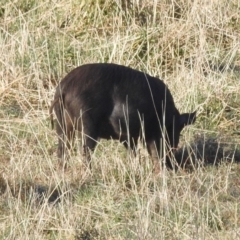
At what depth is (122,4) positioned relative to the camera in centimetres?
991

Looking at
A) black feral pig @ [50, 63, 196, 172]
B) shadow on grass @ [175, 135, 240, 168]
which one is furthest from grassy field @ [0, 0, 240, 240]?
black feral pig @ [50, 63, 196, 172]

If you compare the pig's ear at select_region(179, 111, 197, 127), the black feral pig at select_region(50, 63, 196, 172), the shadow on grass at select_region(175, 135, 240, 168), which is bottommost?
the shadow on grass at select_region(175, 135, 240, 168)

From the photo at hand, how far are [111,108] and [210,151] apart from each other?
1.26 metres

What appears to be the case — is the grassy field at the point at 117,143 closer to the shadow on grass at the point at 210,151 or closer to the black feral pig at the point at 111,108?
the shadow on grass at the point at 210,151

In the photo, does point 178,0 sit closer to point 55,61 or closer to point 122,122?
point 55,61

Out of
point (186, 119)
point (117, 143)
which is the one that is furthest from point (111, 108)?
point (186, 119)

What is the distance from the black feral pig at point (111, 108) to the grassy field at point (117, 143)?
188 mm

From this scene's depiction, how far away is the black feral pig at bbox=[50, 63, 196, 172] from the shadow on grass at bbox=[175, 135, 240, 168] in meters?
0.23

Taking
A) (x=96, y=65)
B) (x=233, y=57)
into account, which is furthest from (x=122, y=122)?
(x=233, y=57)

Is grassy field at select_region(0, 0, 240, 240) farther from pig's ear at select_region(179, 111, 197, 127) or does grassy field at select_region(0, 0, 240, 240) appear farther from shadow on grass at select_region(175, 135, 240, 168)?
pig's ear at select_region(179, 111, 197, 127)

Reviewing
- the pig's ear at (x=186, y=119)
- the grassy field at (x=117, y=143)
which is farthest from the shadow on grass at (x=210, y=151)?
the pig's ear at (x=186, y=119)

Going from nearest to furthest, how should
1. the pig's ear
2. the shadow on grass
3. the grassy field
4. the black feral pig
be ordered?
the grassy field → the black feral pig → the shadow on grass → the pig's ear

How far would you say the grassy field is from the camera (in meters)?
5.52

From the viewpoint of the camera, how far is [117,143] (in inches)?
296
